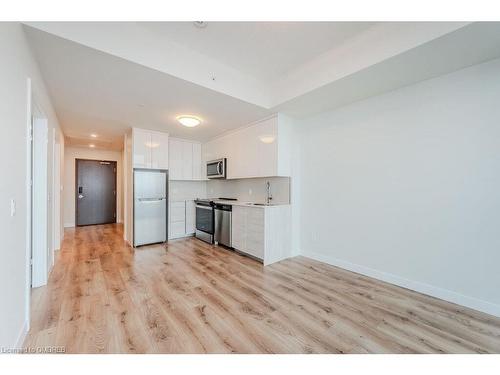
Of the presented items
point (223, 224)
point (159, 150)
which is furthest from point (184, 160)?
point (223, 224)

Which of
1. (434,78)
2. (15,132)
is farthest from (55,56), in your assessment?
(434,78)

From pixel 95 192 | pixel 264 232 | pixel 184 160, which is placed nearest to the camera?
pixel 264 232

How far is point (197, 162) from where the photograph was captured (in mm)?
5586

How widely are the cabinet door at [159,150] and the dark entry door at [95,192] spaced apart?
143 inches

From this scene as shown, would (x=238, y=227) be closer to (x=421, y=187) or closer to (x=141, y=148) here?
(x=141, y=148)

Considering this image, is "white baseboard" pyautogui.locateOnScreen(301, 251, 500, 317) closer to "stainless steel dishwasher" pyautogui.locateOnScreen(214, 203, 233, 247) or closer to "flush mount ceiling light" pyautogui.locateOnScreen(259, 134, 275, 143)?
"stainless steel dishwasher" pyautogui.locateOnScreen(214, 203, 233, 247)

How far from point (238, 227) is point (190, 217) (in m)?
1.83

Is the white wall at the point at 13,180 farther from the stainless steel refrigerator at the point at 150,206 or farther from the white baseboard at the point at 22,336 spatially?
the stainless steel refrigerator at the point at 150,206

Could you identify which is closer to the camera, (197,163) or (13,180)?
(13,180)

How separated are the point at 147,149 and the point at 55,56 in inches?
100

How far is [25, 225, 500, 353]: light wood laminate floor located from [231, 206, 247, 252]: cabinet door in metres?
0.60

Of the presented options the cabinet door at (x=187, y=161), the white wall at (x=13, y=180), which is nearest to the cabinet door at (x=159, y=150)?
the cabinet door at (x=187, y=161)

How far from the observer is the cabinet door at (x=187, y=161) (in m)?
5.32
